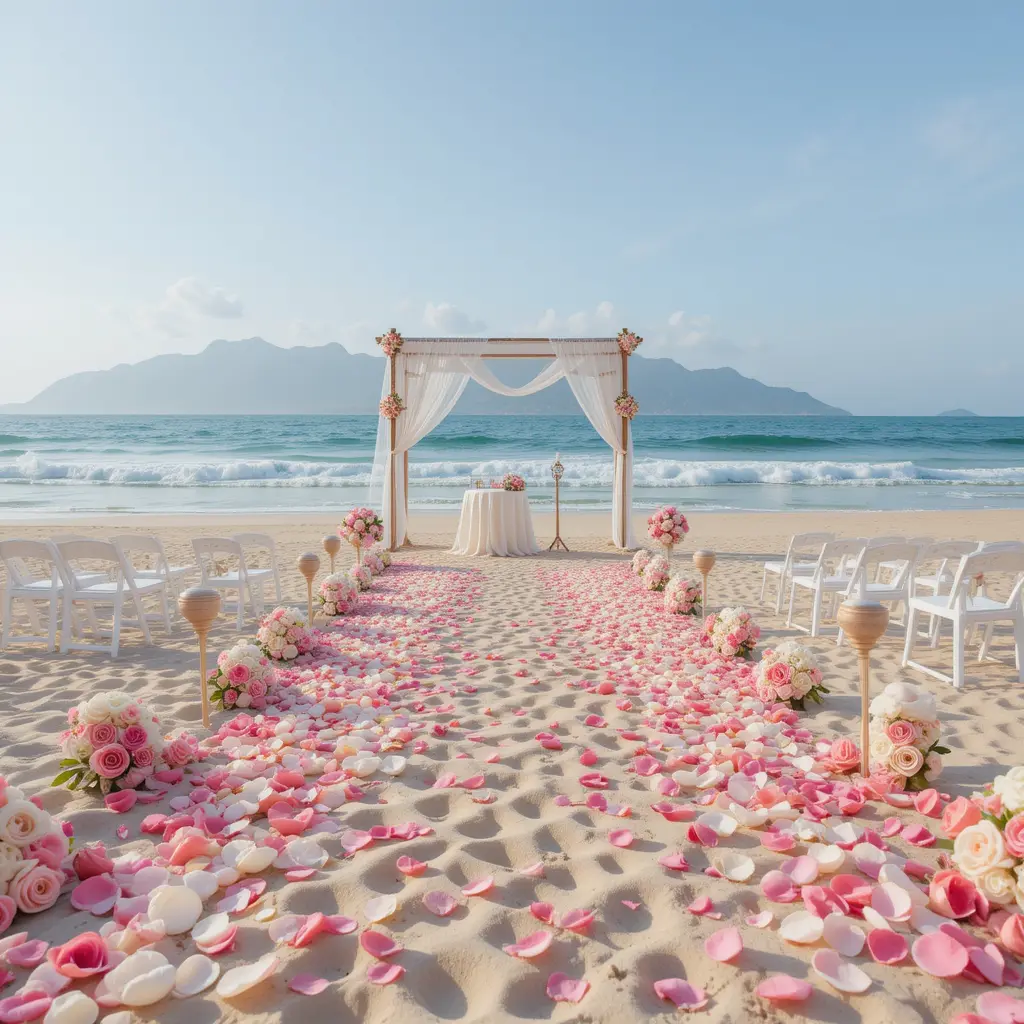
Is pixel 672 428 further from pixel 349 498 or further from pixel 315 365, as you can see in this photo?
pixel 315 365

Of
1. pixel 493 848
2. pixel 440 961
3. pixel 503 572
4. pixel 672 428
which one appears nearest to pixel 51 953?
pixel 440 961

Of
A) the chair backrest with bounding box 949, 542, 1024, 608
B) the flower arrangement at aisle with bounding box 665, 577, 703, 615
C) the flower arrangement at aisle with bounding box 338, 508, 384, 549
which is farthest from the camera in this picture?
the flower arrangement at aisle with bounding box 338, 508, 384, 549

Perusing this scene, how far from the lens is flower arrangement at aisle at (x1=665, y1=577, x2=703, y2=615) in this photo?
18.3ft

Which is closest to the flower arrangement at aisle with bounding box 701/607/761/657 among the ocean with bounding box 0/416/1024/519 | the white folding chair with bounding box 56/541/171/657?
the white folding chair with bounding box 56/541/171/657

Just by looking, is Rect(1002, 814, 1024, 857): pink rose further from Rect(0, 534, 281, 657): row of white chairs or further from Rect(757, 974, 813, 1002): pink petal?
Rect(0, 534, 281, 657): row of white chairs

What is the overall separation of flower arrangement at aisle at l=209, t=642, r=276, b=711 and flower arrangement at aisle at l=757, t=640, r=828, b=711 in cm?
256

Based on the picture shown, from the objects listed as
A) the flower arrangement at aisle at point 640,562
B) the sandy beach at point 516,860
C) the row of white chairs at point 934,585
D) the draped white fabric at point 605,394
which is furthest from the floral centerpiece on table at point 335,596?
the draped white fabric at point 605,394

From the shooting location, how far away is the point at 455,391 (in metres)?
10.3

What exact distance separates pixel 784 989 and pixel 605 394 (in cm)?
915

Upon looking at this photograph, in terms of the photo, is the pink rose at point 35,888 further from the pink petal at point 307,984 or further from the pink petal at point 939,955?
the pink petal at point 939,955

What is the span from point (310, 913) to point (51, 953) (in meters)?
0.55

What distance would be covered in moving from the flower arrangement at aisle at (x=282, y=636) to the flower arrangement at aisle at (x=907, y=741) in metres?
3.22

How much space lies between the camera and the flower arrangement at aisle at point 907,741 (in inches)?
95.0

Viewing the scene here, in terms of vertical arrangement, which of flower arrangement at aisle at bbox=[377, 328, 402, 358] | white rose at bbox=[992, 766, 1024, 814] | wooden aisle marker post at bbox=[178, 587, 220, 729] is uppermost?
flower arrangement at aisle at bbox=[377, 328, 402, 358]
